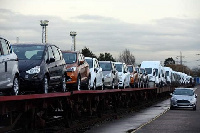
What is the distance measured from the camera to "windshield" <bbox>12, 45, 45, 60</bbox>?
53.8 ft

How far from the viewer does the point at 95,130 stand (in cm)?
2094

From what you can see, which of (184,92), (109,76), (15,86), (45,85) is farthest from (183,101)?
(15,86)

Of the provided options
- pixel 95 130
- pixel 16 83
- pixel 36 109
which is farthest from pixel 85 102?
pixel 16 83

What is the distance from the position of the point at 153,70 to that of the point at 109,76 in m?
23.6

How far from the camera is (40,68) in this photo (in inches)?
614

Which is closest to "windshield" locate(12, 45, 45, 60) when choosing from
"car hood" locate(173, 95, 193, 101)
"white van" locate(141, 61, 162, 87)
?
A: "car hood" locate(173, 95, 193, 101)

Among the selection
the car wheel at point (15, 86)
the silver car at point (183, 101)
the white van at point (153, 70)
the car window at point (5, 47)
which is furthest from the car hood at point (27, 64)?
the white van at point (153, 70)

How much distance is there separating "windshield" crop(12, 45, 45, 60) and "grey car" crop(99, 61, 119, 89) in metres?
11.5

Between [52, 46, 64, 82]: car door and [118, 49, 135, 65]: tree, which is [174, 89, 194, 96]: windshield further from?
[118, 49, 135, 65]: tree

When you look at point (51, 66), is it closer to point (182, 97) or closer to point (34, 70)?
point (34, 70)

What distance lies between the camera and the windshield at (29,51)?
16.4m

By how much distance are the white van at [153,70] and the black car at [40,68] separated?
3358cm

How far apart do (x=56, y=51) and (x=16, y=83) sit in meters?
4.82

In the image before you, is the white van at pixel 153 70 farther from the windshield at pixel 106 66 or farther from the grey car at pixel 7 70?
the grey car at pixel 7 70
